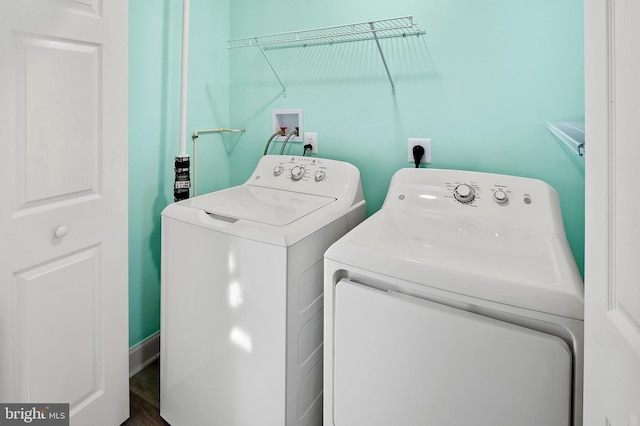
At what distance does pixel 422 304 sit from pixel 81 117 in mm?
1256

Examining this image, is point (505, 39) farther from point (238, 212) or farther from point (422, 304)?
point (238, 212)

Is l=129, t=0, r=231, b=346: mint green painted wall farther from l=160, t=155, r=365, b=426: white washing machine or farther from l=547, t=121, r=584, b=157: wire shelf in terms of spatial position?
l=547, t=121, r=584, b=157: wire shelf

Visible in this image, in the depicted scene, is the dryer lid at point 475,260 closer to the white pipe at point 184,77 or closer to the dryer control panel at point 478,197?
the dryer control panel at point 478,197

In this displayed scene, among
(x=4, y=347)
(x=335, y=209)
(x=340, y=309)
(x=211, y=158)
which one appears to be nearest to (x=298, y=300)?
(x=340, y=309)

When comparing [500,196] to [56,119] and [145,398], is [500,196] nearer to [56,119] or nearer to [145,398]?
[56,119]

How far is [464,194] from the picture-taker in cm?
136

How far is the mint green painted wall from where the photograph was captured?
168 centimetres

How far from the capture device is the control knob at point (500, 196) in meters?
1.30

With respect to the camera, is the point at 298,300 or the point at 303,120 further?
the point at 303,120

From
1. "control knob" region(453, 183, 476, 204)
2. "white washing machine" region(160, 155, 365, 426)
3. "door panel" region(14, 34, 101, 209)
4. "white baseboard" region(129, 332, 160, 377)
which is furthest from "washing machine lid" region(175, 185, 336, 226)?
"white baseboard" region(129, 332, 160, 377)

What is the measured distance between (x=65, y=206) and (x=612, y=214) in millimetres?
1457

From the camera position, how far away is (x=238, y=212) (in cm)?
137

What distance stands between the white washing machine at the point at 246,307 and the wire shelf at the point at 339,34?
0.75m

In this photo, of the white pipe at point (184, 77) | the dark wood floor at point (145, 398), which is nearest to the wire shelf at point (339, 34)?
the white pipe at point (184, 77)
